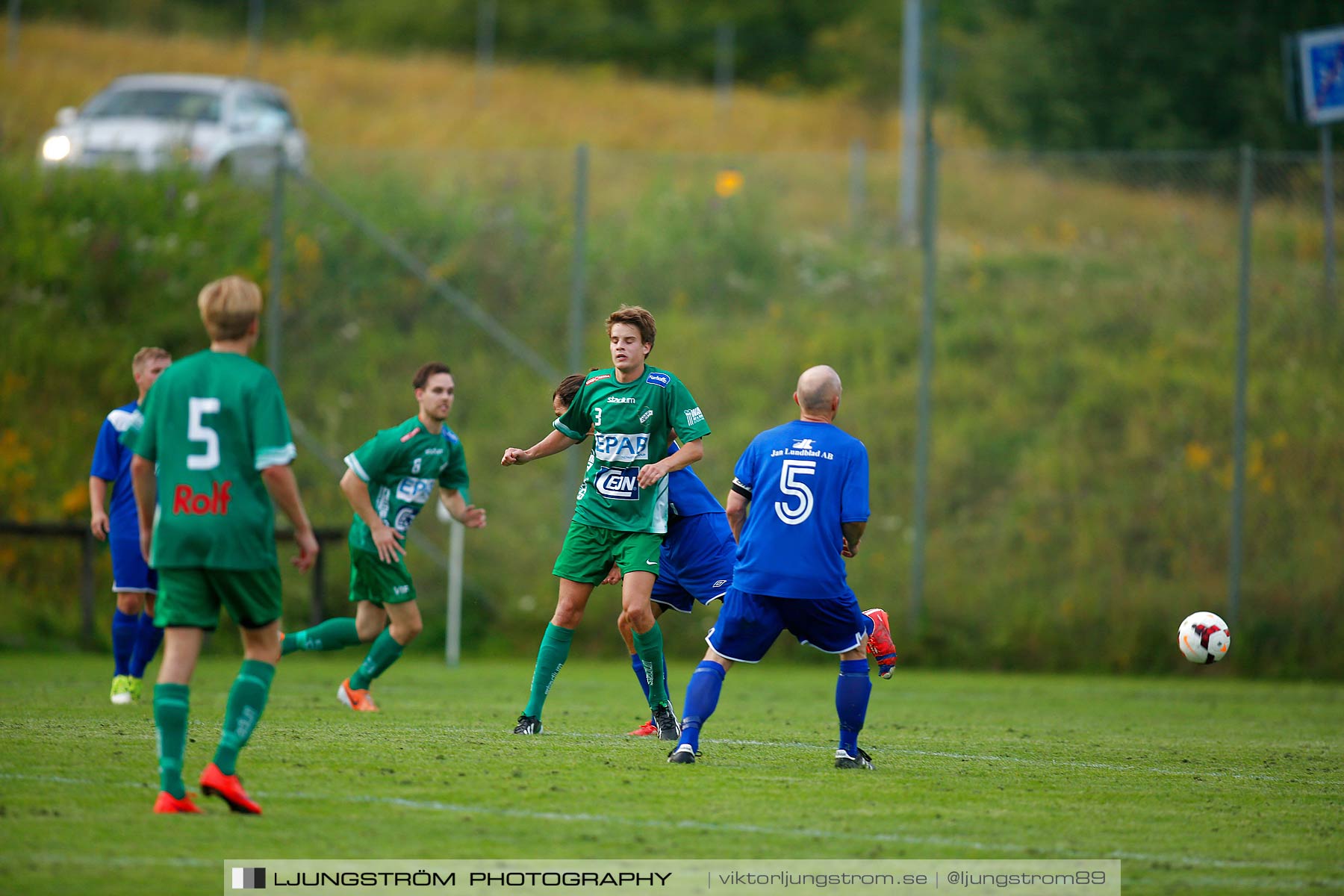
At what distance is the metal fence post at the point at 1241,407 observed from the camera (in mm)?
14094

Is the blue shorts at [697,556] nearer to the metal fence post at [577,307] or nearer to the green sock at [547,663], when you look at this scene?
the green sock at [547,663]

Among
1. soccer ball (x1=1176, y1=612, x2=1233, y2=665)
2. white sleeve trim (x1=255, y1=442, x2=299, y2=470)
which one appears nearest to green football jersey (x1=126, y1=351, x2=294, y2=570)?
white sleeve trim (x1=255, y1=442, x2=299, y2=470)

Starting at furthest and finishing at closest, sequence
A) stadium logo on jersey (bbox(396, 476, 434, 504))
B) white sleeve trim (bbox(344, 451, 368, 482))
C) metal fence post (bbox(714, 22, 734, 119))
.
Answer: metal fence post (bbox(714, 22, 734, 119)), stadium logo on jersey (bbox(396, 476, 434, 504)), white sleeve trim (bbox(344, 451, 368, 482))

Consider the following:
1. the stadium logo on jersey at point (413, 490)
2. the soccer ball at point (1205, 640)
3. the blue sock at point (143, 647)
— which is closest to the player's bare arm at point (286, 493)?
the stadium logo on jersey at point (413, 490)

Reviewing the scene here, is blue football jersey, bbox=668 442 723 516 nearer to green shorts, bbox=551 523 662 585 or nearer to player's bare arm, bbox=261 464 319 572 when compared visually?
green shorts, bbox=551 523 662 585

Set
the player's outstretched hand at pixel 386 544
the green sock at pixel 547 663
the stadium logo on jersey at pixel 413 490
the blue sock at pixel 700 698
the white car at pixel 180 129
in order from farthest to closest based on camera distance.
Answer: the white car at pixel 180 129 < the stadium logo on jersey at pixel 413 490 < the player's outstretched hand at pixel 386 544 < the green sock at pixel 547 663 < the blue sock at pixel 700 698

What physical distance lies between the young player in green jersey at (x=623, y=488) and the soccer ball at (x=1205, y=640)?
362 cm

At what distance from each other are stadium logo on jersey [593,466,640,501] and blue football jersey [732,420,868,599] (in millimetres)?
1245

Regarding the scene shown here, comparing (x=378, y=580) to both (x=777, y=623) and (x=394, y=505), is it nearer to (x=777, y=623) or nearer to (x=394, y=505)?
(x=394, y=505)

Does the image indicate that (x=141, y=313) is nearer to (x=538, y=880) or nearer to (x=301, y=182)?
(x=301, y=182)

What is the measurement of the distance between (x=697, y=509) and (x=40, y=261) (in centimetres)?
1064

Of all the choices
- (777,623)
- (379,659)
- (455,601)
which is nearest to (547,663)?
(777,623)

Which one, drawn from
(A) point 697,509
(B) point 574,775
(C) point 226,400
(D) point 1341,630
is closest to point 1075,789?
(B) point 574,775

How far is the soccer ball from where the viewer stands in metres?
9.45
